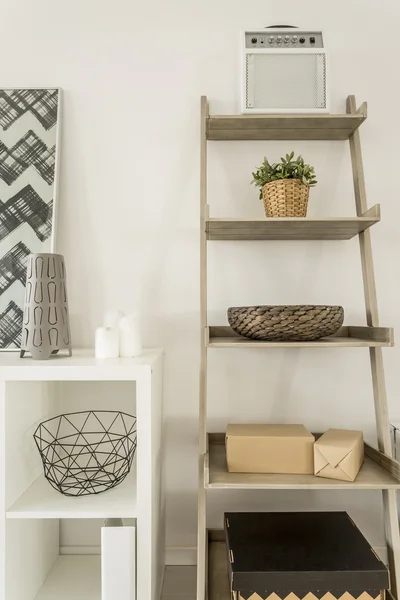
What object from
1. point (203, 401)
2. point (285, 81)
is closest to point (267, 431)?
point (203, 401)

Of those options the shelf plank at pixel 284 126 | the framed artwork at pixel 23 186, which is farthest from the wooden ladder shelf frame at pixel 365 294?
the framed artwork at pixel 23 186

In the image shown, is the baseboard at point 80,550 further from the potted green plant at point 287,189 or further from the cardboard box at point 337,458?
the potted green plant at point 287,189

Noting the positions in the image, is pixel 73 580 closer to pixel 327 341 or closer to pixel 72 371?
pixel 72 371

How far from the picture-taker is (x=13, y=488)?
130 cm

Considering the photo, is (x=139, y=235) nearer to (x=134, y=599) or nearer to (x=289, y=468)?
(x=289, y=468)

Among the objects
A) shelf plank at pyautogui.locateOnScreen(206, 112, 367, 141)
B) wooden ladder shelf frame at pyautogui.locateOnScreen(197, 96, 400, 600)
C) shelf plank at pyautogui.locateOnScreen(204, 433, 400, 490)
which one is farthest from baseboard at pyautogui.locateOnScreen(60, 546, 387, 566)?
shelf plank at pyautogui.locateOnScreen(206, 112, 367, 141)

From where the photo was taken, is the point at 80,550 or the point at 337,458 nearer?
the point at 337,458

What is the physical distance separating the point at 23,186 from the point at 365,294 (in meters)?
1.19

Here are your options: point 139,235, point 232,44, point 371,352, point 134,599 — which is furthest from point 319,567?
point 232,44

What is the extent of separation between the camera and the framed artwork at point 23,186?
5.33 feet

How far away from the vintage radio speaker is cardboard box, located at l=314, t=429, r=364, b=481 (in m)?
1.00

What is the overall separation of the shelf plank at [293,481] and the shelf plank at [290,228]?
681 millimetres

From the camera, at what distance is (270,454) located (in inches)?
54.6

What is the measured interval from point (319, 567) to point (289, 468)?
0.82 ft
